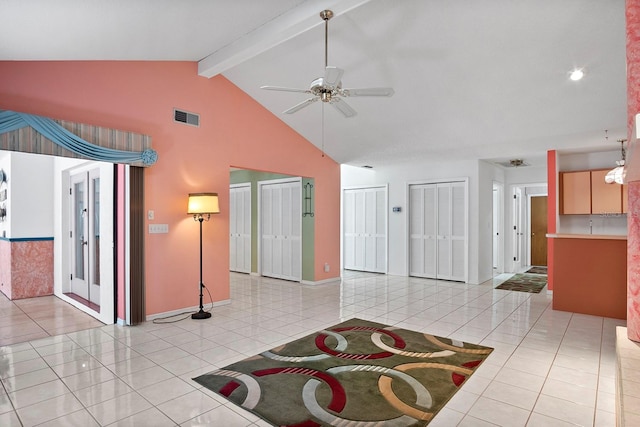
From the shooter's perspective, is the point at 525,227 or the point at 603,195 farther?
the point at 525,227

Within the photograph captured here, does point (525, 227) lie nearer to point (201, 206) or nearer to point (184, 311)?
point (201, 206)

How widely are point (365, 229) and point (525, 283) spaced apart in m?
3.56

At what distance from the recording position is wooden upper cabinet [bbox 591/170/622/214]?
6176mm

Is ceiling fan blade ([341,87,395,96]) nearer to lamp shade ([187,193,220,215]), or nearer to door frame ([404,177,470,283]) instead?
lamp shade ([187,193,220,215])

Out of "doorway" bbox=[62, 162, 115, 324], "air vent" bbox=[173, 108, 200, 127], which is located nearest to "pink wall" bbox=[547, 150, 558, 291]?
"air vent" bbox=[173, 108, 200, 127]

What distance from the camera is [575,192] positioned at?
649 cm

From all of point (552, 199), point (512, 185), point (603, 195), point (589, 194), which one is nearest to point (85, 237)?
point (552, 199)

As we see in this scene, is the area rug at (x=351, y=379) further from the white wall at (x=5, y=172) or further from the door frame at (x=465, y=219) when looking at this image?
the white wall at (x=5, y=172)

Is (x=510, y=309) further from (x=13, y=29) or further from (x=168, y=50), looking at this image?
(x=13, y=29)

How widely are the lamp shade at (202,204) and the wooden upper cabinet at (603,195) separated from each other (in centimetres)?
641

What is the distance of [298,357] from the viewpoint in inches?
131

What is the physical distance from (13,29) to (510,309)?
6092 millimetres

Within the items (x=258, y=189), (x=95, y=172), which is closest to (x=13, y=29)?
(x=95, y=172)

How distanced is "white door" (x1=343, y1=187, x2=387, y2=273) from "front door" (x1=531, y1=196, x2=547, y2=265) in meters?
4.85
